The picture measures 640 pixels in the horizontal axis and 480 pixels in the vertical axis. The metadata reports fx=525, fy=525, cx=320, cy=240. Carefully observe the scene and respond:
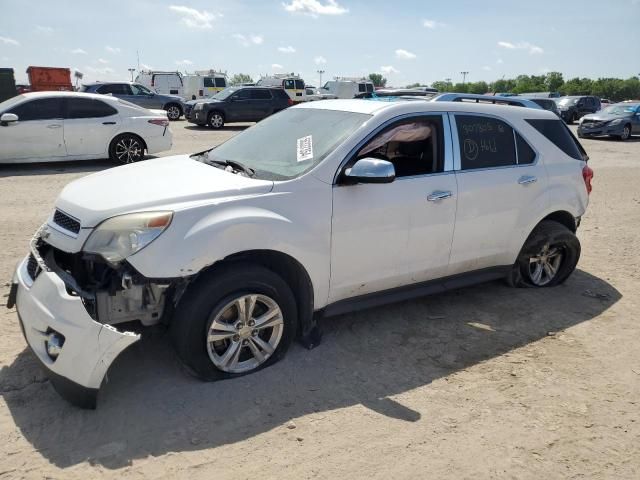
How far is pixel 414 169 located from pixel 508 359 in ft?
5.04

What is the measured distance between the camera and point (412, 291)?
4031mm

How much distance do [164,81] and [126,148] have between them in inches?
789

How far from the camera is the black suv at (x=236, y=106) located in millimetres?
20300

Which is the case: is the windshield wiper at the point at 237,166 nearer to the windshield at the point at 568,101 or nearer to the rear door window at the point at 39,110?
the rear door window at the point at 39,110

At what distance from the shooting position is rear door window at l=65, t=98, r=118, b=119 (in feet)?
34.0

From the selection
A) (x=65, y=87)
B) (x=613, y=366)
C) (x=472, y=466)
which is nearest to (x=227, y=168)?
(x=472, y=466)

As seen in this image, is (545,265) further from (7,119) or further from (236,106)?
(236,106)

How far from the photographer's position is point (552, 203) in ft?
15.4

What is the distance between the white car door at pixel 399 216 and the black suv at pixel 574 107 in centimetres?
2779

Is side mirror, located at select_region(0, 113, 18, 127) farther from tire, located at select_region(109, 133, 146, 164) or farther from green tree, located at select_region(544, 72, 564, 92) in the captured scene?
green tree, located at select_region(544, 72, 564, 92)

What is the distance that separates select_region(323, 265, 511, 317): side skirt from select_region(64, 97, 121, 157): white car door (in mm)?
8668

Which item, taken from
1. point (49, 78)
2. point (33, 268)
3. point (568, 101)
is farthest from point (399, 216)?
point (568, 101)

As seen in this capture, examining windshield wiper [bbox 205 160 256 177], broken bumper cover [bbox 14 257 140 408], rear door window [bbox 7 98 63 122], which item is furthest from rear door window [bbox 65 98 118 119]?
broken bumper cover [bbox 14 257 140 408]

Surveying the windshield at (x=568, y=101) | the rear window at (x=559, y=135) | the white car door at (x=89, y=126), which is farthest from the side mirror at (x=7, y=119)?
the windshield at (x=568, y=101)
